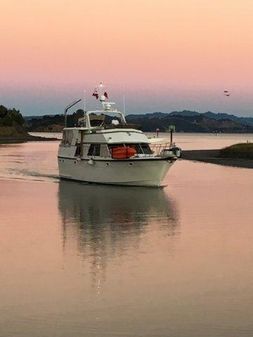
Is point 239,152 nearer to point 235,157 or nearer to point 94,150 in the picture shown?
point 235,157

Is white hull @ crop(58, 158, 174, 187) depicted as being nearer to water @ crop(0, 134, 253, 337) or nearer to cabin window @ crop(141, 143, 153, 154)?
cabin window @ crop(141, 143, 153, 154)

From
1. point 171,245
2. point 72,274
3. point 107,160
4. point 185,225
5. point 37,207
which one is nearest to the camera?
point 72,274

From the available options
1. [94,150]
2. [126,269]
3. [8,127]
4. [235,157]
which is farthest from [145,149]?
[8,127]

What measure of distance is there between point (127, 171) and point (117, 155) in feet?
4.36

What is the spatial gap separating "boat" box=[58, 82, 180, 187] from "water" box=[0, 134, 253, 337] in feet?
22.2

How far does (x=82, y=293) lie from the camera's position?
11.3 metres

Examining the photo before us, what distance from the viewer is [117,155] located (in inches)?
1326

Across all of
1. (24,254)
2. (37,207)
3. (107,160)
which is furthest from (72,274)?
(107,160)

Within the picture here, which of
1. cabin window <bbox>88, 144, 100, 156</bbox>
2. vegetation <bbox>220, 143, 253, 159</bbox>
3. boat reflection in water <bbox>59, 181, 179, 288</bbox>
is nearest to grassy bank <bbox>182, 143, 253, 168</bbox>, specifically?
vegetation <bbox>220, 143, 253, 159</bbox>

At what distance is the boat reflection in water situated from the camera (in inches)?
614

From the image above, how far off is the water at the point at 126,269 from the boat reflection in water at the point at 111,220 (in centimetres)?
4

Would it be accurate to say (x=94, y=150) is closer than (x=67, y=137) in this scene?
Yes

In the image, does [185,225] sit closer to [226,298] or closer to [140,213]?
[140,213]

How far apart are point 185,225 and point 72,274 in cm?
808
